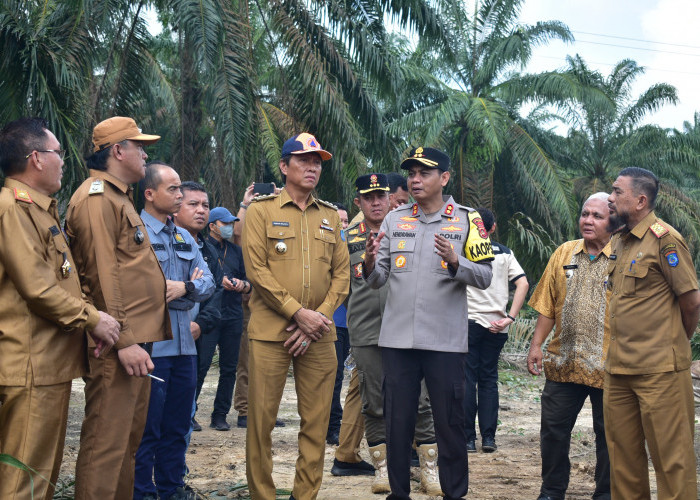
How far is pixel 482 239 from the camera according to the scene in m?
5.23

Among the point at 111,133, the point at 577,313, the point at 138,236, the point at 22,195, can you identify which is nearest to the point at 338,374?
A: the point at 577,313

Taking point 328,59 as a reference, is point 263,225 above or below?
below

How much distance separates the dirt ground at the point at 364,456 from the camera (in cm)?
581

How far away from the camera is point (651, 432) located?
4637 millimetres

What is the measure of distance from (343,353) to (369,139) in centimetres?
755

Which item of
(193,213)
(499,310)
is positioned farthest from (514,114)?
(193,213)

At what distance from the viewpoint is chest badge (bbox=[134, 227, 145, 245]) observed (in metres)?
4.31

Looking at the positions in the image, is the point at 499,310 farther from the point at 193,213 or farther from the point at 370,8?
the point at 370,8

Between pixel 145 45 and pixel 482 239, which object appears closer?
pixel 482 239

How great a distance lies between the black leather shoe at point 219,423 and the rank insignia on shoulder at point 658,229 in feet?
16.2

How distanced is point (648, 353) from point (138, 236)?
9.86 ft

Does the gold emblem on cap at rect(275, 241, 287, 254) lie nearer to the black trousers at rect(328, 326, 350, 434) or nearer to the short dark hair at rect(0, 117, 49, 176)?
the short dark hair at rect(0, 117, 49, 176)

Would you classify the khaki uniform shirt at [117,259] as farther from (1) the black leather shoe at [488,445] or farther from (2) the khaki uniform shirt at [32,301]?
(1) the black leather shoe at [488,445]

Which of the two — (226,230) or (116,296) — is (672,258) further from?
(226,230)
